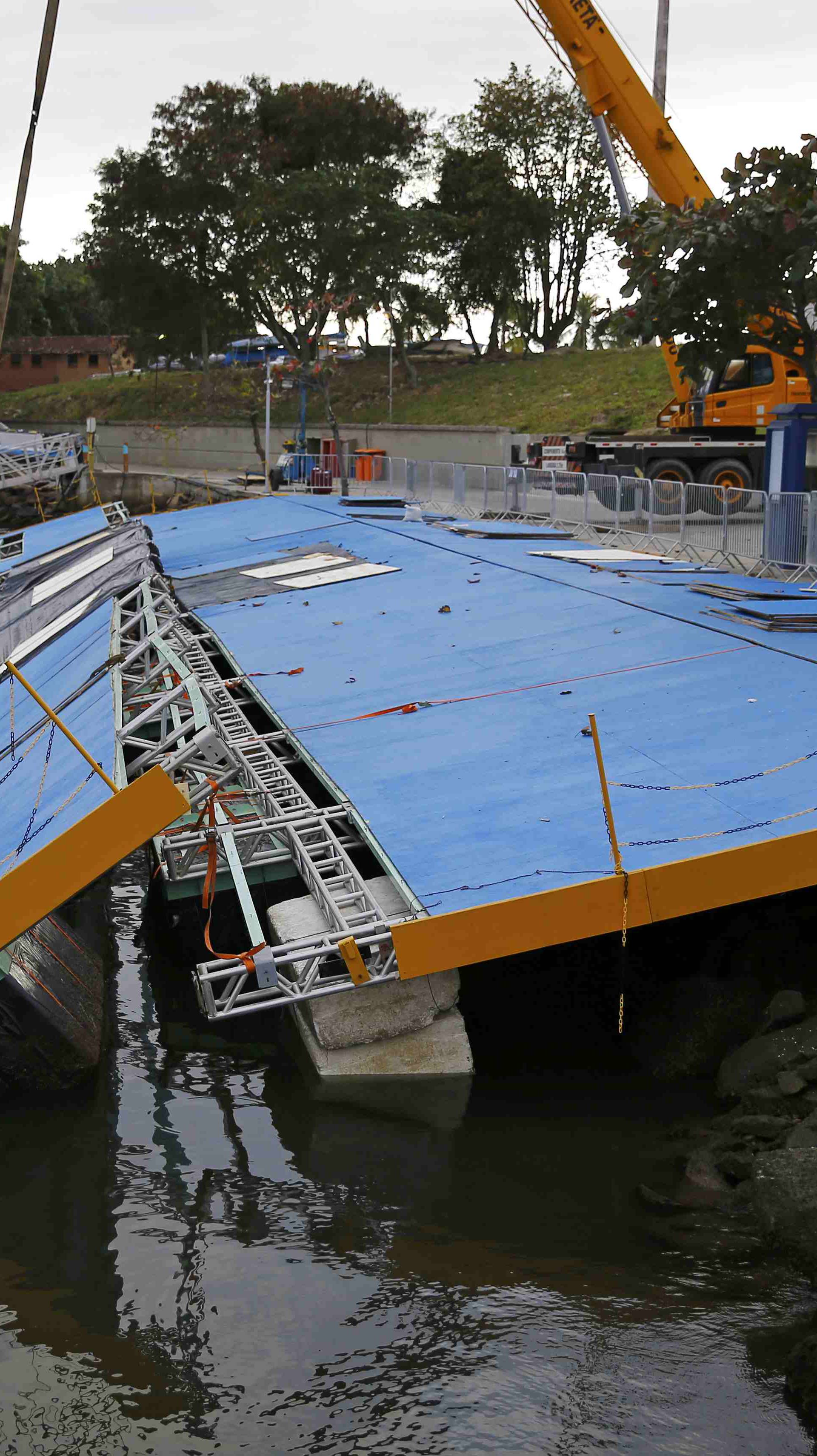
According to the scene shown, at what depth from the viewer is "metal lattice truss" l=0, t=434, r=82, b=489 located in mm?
52719

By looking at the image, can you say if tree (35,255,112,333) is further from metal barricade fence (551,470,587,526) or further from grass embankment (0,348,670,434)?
metal barricade fence (551,470,587,526)

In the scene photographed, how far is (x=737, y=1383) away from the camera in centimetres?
639

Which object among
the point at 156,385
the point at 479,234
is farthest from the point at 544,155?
the point at 156,385

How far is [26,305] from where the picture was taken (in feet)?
303

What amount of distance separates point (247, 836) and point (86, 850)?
271 cm

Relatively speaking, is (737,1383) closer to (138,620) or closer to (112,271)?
(138,620)

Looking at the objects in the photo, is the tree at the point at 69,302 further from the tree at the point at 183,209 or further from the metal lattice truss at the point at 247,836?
the metal lattice truss at the point at 247,836

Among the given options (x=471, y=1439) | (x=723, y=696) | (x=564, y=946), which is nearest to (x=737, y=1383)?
(x=471, y=1439)

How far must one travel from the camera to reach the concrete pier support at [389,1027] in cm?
924

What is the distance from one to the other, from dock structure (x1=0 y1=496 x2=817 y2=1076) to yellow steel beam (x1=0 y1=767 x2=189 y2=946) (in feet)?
2.15

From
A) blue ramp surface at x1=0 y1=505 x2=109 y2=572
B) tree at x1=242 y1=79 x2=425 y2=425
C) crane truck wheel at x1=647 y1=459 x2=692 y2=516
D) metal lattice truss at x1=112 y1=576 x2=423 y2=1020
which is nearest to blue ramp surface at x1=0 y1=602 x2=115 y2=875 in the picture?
metal lattice truss at x1=112 y1=576 x2=423 y2=1020

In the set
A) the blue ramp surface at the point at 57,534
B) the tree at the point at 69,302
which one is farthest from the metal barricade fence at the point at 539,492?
the tree at the point at 69,302

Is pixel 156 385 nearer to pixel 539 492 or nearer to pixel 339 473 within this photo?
pixel 339 473

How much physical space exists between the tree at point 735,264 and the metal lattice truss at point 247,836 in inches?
379
